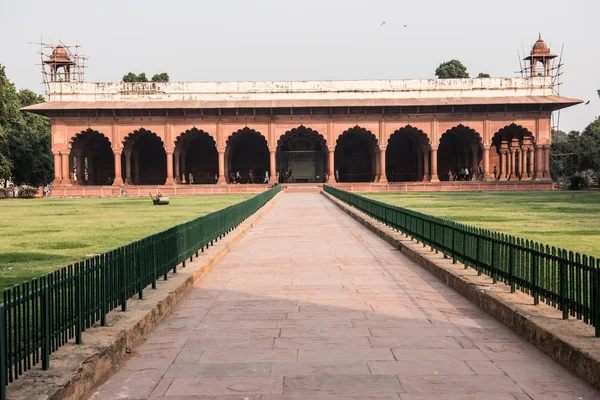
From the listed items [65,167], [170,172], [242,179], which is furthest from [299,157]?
[65,167]

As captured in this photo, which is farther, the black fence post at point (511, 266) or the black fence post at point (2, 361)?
the black fence post at point (511, 266)

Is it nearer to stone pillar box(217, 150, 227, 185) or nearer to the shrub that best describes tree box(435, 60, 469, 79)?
stone pillar box(217, 150, 227, 185)

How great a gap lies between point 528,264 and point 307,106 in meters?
40.1

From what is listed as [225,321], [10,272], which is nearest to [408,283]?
[225,321]

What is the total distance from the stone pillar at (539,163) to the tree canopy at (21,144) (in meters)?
35.8

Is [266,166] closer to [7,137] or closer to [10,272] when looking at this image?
[7,137]

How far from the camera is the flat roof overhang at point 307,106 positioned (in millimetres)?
46000

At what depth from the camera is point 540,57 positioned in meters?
51.2

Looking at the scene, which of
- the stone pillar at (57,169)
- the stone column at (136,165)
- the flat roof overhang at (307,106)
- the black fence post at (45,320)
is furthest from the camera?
the stone column at (136,165)

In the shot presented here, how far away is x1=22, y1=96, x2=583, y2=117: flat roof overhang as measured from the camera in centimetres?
4600

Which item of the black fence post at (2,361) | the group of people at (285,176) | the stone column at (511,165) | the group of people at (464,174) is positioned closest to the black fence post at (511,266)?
the black fence post at (2,361)

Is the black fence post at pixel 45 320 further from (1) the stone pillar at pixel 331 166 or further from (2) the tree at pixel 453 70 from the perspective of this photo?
(2) the tree at pixel 453 70

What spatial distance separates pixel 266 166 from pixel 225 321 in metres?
48.0

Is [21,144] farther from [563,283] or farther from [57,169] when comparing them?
[563,283]
